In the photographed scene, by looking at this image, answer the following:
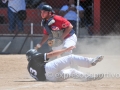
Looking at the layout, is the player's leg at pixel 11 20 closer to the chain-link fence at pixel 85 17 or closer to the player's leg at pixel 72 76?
the chain-link fence at pixel 85 17

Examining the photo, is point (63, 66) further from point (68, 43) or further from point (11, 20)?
point (11, 20)

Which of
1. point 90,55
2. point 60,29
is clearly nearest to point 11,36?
point 90,55

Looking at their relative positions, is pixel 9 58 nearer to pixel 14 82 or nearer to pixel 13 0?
pixel 13 0

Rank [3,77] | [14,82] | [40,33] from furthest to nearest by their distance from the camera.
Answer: [40,33] → [3,77] → [14,82]

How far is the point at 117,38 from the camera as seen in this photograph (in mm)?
15242

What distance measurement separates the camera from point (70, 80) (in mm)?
9547

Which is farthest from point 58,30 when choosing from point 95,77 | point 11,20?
point 11,20

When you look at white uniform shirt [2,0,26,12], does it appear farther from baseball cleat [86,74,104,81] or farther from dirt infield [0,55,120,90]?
baseball cleat [86,74,104,81]

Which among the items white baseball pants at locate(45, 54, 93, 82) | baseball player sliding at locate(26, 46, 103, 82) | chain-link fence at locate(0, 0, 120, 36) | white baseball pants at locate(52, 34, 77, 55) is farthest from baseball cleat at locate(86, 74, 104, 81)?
chain-link fence at locate(0, 0, 120, 36)

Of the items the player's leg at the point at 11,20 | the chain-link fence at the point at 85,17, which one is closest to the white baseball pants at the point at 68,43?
the chain-link fence at the point at 85,17

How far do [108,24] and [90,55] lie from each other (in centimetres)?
272

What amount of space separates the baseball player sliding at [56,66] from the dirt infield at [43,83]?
147mm

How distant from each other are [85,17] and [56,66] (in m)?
7.50

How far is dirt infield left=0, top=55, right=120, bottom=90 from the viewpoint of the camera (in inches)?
325
